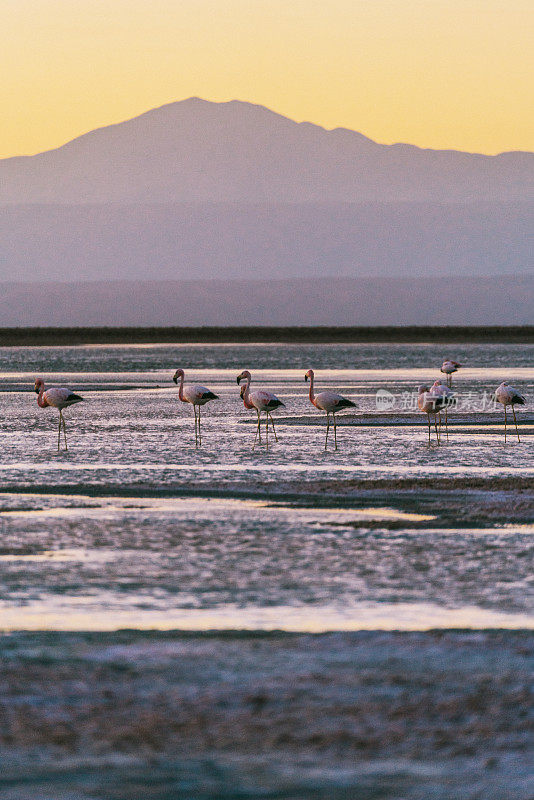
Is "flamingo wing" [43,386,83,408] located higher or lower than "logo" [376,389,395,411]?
higher

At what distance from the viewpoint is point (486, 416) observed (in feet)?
117

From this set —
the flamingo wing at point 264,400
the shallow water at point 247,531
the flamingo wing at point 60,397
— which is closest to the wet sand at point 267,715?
the shallow water at point 247,531

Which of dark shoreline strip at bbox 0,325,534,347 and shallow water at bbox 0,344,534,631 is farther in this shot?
dark shoreline strip at bbox 0,325,534,347

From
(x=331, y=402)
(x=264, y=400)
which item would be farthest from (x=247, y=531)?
(x=264, y=400)

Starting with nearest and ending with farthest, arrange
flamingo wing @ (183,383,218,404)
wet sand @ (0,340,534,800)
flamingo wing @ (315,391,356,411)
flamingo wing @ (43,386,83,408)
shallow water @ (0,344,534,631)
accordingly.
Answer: wet sand @ (0,340,534,800), shallow water @ (0,344,534,631), flamingo wing @ (315,391,356,411), flamingo wing @ (43,386,83,408), flamingo wing @ (183,383,218,404)

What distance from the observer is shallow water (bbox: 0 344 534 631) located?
11.3 metres

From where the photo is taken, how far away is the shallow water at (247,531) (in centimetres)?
1129

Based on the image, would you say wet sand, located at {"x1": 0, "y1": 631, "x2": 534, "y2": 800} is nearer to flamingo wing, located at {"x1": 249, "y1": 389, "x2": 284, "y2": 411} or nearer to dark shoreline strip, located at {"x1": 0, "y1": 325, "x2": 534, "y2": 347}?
flamingo wing, located at {"x1": 249, "y1": 389, "x2": 284, "y2": 411}

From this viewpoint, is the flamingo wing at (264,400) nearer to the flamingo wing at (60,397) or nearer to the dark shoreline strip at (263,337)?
the flamingo wing at (60,397)

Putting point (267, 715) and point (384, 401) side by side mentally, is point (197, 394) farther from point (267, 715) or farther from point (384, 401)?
point (267, 715)

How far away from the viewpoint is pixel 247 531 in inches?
615

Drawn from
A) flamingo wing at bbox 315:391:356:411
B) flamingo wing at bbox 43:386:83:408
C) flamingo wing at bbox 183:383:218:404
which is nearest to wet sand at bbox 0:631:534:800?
flamingo wing at bbox 315:391:356:411

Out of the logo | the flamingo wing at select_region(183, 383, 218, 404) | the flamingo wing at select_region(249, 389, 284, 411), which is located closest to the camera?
the flamingo wing at select_region(249, 389, 284, 411)

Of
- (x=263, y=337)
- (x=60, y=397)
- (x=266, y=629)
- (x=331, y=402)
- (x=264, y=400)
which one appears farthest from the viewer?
(x=263, y=337)
